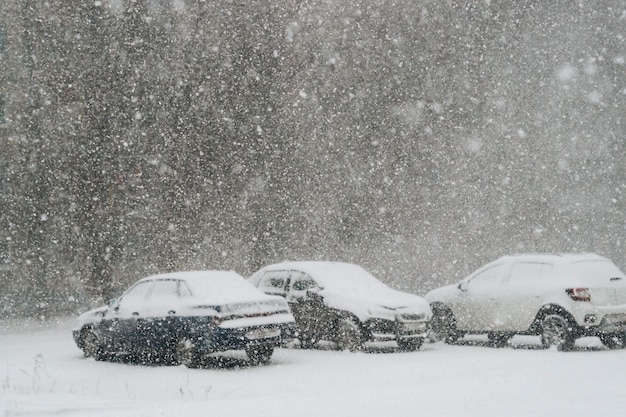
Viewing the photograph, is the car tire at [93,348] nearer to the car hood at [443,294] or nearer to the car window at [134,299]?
the car window at [134,299]

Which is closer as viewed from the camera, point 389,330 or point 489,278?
point 389,330

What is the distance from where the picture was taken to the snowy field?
770 centimetres

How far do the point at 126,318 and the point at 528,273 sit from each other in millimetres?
7016

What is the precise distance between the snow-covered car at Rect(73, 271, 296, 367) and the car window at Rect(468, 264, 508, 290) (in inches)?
160

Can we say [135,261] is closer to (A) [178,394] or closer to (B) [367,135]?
(B) [367,135]

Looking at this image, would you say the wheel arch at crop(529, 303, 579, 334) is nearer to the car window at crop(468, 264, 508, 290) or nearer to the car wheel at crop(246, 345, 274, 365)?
the car window at crop(468, 264, 508, 290)

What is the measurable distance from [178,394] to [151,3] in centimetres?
1763

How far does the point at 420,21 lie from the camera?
87.4ft

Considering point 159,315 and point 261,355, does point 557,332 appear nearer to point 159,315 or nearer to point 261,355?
point 261,355

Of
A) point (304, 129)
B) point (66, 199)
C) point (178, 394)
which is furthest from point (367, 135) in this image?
point (178, 394)

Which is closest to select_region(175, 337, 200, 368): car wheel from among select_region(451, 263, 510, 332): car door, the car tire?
the car tire

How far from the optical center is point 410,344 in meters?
13.8

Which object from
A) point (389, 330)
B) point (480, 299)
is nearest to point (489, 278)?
point (480, 299)

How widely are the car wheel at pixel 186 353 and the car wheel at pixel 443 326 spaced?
514cm
